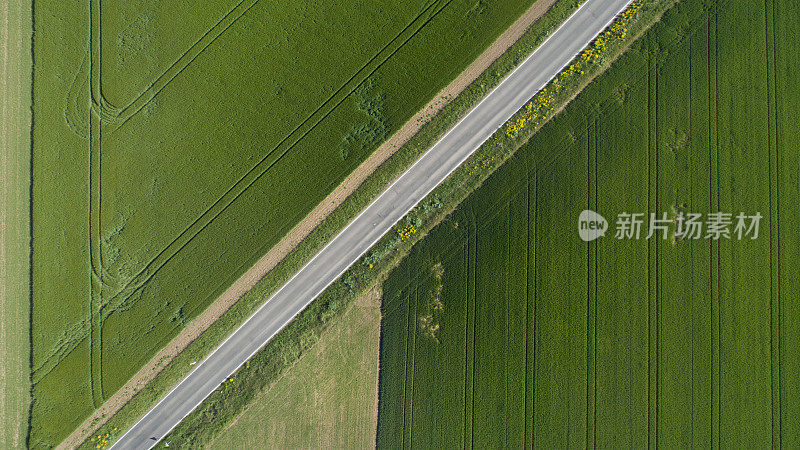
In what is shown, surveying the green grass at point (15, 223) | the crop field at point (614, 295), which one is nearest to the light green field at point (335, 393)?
the crop field at point (614, 295)

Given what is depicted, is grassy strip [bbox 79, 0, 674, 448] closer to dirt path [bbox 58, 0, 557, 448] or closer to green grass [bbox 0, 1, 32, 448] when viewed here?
dirt path [bbox 58, 0, 557, 448]

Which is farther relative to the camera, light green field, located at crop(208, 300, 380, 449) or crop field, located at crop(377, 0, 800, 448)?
light green field, located at crop(208, 300, 380, 449)

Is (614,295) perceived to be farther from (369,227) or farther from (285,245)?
(285,245)

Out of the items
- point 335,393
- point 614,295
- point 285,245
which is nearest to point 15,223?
point 285,245

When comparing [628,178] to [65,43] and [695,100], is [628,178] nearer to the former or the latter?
[695,100]

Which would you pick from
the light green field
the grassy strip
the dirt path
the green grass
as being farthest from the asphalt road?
the green grass
